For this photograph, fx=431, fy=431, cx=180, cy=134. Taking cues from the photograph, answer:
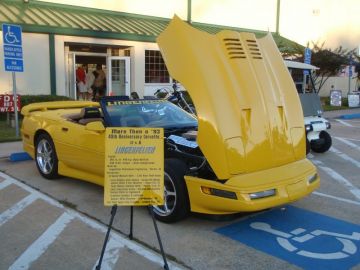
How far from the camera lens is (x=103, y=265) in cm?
371

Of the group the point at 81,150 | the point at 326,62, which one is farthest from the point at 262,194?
the point at 326,62

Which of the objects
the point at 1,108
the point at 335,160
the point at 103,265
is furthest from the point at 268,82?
the point at 1,108

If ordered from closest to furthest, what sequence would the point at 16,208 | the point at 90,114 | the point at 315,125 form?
the point at 16,208 < the point at 90,114 < the point at 315,125

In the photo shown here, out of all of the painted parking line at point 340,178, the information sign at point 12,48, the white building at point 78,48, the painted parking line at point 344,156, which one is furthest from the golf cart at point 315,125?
the white building at point 78,48

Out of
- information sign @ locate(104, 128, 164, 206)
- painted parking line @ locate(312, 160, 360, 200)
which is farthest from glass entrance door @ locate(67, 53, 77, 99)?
information sign @ locate(104, 128, 164, 206)

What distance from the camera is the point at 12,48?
948 centimetres

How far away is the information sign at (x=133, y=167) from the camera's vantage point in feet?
11.8

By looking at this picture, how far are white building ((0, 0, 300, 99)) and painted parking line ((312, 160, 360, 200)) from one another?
1012cm

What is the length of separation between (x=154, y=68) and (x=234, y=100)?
13926 millimetres

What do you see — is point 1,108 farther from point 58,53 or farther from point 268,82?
point 268,82

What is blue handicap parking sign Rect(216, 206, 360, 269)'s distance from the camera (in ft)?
12.8

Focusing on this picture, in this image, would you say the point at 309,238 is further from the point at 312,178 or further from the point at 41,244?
the point at 41,244

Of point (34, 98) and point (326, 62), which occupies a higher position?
point (326, 62)

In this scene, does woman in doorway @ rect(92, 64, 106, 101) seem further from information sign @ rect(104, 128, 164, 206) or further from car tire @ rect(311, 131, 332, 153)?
information sign @ rect(104, 128, 164, 206)
